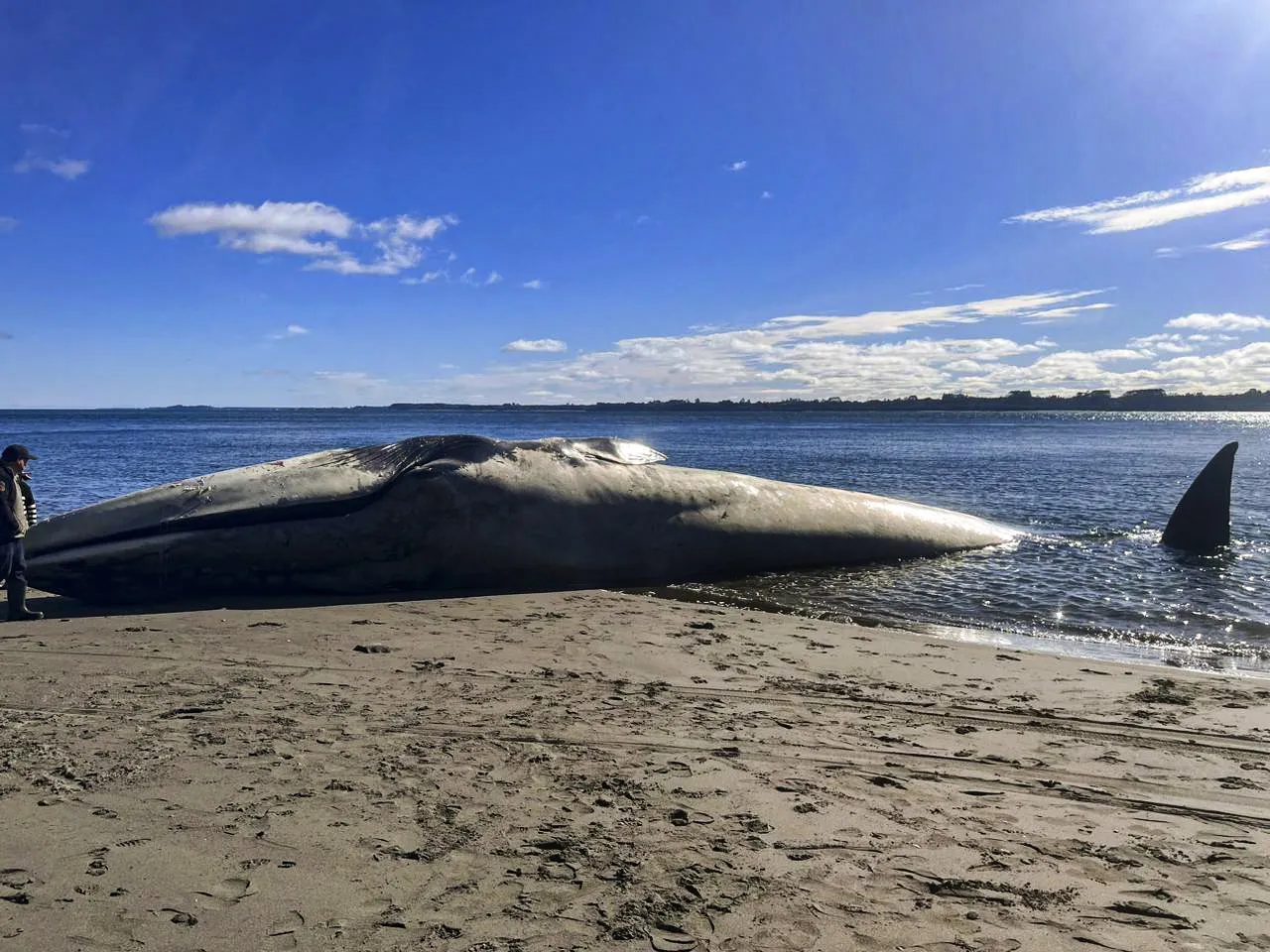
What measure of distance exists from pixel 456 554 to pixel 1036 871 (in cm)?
684

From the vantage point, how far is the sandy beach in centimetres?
284

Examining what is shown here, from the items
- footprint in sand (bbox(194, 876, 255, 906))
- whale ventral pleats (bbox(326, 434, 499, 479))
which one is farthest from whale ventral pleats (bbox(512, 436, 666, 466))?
footprint in sand (bbox(194, 876, 255, 906))

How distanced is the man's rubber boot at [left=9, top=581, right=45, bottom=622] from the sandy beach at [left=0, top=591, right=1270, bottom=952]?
1.30m

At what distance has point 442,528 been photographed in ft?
29.6

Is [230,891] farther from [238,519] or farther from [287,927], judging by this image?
[238,519]

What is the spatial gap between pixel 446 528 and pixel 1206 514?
10947mm

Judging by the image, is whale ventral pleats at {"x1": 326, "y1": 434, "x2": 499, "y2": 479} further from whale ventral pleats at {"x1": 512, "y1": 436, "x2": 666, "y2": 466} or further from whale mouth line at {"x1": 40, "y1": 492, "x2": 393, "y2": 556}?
whale ventral pleats at {"x1": 512, "y1": 436, "x2": 666, "y2": 466}

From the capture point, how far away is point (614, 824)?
11.6ft

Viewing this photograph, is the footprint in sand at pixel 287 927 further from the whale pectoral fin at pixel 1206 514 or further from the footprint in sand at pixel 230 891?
the whale pectoral fin at pixel 1206 514

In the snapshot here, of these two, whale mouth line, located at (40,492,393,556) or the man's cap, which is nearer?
the man's cap

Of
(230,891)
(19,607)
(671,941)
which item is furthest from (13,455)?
(671,941)

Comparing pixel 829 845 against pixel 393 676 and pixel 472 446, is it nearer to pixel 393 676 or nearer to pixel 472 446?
pixel 393 676

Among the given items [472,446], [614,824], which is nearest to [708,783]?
[614,824]

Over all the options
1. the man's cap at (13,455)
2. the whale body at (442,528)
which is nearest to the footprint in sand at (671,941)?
the whale body at (442,528)
